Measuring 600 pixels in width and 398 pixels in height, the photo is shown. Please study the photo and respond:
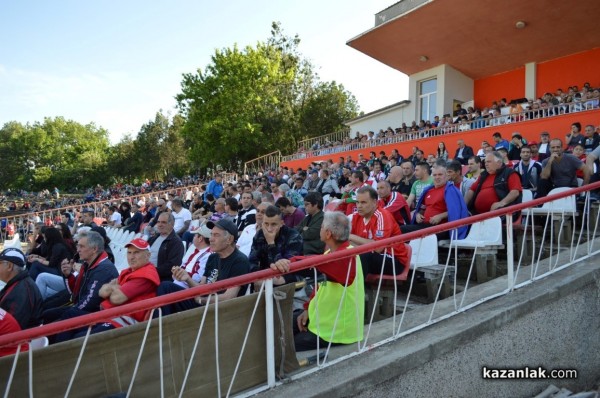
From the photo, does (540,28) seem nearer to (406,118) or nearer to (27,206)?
(406,118)

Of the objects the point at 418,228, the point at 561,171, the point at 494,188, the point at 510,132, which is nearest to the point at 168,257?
the point at 418,228

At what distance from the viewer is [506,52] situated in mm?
18203

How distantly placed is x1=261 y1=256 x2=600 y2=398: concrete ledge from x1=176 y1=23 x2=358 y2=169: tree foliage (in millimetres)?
28305

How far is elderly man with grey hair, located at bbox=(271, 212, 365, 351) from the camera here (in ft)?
9.85

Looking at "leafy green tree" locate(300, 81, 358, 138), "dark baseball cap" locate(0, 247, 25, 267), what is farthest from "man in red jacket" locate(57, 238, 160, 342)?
"leafy green tree" locate(300, 81, 358, 138)

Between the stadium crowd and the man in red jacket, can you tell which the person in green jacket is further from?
the man in red jacket

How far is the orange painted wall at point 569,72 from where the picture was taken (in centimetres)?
1655

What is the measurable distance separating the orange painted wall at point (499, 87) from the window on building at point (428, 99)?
79.5 inches

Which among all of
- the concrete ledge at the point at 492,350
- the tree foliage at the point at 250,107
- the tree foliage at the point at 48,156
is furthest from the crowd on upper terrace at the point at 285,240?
the tree foliage at the point at 48,156

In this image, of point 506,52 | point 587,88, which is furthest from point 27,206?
point 587,88

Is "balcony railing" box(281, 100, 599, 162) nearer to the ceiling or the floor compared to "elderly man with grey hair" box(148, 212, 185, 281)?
nearer to the ceiling

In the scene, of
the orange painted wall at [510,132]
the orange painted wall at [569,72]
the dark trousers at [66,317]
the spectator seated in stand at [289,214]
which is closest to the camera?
the dark trousers at [66,317]

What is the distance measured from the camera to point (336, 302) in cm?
311

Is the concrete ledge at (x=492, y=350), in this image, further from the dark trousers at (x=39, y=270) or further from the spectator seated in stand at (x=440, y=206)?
the dark trousers at (x=39, y=270)
